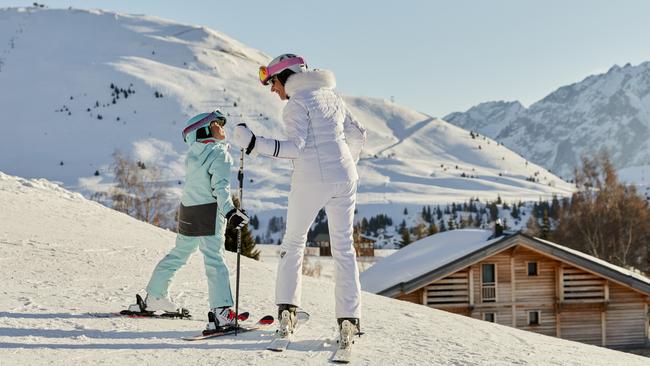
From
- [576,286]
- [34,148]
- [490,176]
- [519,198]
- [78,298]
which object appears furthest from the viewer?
[490,176]

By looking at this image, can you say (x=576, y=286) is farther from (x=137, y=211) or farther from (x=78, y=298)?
(x=137, y=211)

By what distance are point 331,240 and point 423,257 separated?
20.3 meters

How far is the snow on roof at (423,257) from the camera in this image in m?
21.2

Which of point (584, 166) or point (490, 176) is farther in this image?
point (490, 176)

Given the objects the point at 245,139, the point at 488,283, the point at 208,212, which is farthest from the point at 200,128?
the point at 488,283

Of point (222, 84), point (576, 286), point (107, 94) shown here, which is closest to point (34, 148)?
point (107, 94)

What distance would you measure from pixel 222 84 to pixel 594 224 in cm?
14158

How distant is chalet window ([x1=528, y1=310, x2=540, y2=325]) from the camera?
21.5m

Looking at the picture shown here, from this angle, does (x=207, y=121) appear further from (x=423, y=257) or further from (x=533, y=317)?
(x=423, y=257)

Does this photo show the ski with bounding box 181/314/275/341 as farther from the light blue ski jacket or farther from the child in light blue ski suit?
the light blue ski jacket

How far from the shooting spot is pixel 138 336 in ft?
15.3

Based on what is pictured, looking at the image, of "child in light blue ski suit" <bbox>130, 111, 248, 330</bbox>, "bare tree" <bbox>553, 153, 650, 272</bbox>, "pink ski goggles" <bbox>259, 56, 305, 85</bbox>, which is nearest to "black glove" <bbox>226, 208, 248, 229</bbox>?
"child in light blue ski suit" <bbox>130, 111, 248, 330</bbox>

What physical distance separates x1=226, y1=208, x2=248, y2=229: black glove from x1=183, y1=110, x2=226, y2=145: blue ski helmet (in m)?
0.74

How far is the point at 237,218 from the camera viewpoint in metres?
4.68
